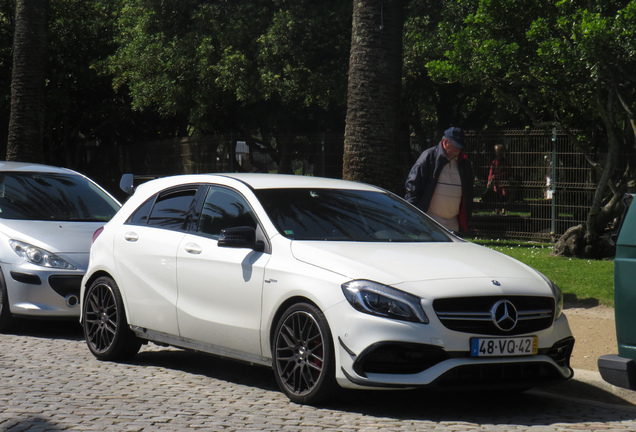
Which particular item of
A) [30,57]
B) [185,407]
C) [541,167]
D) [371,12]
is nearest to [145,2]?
[30,57]

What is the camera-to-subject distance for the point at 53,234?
988 cm

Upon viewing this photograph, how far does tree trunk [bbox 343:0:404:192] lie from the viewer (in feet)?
40.0

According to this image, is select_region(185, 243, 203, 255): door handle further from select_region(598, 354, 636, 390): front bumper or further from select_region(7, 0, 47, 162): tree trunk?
select_region(7, 0, 47, 162): tree trunk

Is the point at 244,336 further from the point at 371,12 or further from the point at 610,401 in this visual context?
the point at 371,12

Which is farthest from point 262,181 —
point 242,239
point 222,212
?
point 242,239

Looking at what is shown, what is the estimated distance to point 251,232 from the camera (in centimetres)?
692

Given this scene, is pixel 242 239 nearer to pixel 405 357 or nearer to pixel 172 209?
pixel 172 209

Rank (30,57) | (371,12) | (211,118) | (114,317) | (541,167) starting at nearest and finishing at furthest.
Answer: (114,317), (371,12), (541,167), (30,57), (211,118)

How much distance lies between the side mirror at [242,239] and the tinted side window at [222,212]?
25 cm

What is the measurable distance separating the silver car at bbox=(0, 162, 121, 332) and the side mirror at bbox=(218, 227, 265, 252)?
311 centimetres

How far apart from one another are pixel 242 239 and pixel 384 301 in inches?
52.4

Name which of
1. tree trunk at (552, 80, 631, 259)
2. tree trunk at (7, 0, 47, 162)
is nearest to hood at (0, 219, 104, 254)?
tree trunk at (552, 80, 631, 259)

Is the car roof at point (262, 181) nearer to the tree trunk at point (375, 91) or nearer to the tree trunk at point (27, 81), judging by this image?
the tree trunk at point (375, 91)

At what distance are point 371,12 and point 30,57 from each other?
393 inches
